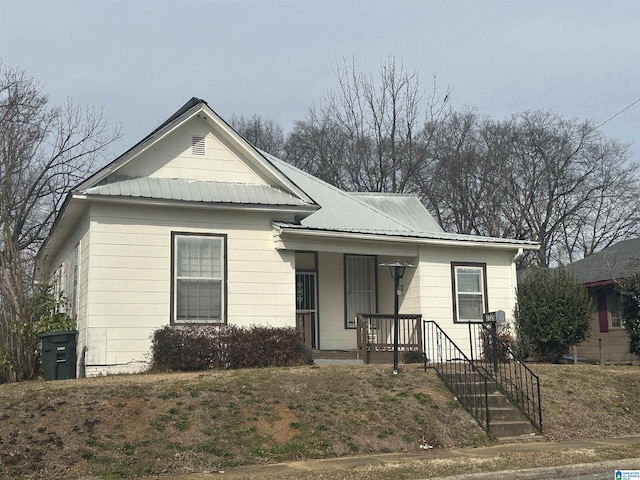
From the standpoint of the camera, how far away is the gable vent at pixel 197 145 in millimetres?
16016

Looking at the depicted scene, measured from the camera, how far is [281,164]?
69.8 feet

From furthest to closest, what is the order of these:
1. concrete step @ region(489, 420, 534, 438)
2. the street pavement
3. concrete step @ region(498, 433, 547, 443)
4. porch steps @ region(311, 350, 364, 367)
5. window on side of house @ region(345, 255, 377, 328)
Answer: window on side of house @ region(345, 255, 377, 328)
porch steps @ region(311, 350, 364, 367)
concrete step @ region(489, 420, 534, 438)
concrete step @ region(498, 433, 547, 443)
the street pavement

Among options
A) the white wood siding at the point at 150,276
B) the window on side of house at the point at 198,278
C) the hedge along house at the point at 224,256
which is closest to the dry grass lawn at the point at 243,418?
the white wood siding at the point at 150,276

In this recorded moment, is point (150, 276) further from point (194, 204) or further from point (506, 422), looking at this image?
point (506, 422)

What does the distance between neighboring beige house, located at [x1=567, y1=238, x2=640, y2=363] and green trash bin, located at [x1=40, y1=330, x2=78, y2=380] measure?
1713 centimetres

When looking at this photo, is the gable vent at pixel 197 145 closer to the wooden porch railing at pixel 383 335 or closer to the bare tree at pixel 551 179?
the wooden porch railing at pixel 383 335

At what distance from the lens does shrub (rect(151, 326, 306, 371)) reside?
555 inches

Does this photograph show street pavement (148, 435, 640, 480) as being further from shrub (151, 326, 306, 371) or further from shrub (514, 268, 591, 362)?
shrub (514, 268, 591, 362)

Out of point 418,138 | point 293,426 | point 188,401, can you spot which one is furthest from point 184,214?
point 418,138

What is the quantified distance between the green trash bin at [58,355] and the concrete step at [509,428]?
8245mm

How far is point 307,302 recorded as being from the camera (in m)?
17.8

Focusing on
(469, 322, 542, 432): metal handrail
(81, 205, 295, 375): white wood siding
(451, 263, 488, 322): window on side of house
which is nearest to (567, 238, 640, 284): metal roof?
(451, 263, 488, 322): window on side of house

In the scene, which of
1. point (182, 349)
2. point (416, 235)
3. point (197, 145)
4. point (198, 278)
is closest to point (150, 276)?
point (198, 278)

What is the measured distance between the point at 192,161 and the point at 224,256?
2433 millimetres
